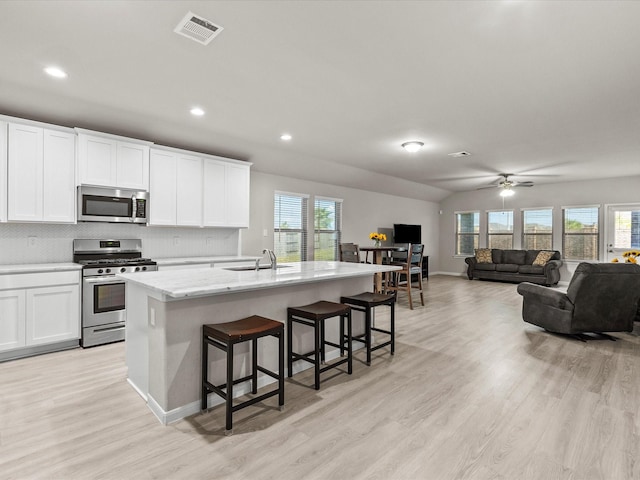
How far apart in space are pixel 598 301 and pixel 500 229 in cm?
644

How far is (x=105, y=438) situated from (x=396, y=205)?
856 centimetres

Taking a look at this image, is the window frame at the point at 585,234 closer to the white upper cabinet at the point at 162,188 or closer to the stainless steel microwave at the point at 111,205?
the white upper cabinet at the point at 162,188

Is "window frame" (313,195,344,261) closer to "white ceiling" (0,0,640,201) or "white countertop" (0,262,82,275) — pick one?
"white ceiling" (0,0,640,201)

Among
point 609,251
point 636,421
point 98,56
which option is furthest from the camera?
point 609,251

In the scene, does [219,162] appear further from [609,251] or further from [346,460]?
[609,251]

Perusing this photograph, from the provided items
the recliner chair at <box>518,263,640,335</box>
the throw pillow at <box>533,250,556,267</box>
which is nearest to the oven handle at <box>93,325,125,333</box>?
the recliner chair at <box>518,263,640,335</box>

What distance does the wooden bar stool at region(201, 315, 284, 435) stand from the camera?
2182mm

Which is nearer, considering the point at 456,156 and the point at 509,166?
the point at 456,156

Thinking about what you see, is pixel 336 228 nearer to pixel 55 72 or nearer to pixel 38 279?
pixel 38 279

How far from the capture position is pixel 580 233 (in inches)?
346

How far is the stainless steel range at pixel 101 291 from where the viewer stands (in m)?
3.81

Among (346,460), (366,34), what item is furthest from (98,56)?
(346,460)

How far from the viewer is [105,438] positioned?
6.95 feet

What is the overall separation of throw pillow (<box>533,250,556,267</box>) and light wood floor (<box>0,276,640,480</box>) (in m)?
5.88
